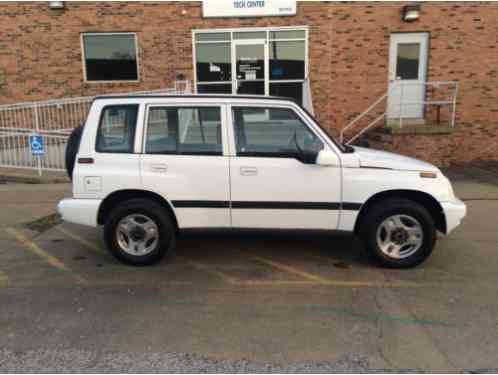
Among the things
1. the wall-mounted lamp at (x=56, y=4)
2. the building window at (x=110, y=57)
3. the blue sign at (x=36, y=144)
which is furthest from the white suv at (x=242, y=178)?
the wall-mounted lamp at (x=56, y=4)

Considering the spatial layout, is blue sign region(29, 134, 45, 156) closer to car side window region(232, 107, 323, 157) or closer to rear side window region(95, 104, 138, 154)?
rear side window region(95, 104, 138, 154)

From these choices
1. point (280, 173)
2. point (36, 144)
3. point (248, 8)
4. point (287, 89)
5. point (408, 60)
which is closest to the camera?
point (280, 173)

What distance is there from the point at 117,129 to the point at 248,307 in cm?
235

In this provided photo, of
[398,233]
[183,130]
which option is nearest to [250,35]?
[183,130]

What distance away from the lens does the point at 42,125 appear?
1177 cm

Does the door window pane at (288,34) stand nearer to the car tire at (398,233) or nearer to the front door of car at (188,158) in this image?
the front door of car at (188,158)

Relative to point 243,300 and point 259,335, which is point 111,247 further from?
point 259,335

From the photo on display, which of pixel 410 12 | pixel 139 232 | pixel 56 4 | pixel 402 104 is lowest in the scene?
pixel 139 232

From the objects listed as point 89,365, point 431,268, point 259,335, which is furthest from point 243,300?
point 431,268

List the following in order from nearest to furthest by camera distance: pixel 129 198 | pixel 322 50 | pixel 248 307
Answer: pixel 248 307
pixel 129 198
pixel 322 50

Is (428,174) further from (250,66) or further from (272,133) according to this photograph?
(250,66)

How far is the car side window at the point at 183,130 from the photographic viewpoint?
4402mm

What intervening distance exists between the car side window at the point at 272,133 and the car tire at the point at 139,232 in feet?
3.68

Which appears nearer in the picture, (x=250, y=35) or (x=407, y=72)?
(x=250, y=35)
